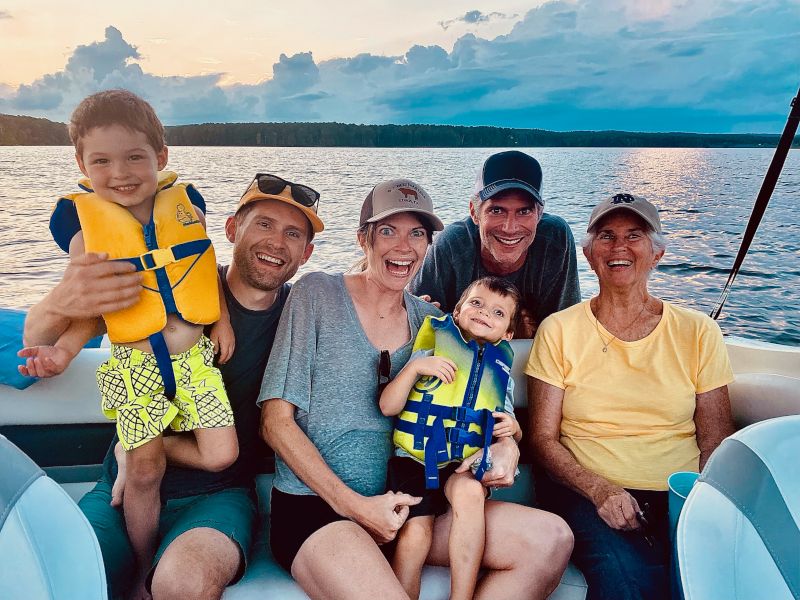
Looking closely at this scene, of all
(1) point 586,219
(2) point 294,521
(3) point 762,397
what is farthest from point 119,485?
(1) point 586,219

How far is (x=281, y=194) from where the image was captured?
181 cm

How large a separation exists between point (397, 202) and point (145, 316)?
782 millimetres

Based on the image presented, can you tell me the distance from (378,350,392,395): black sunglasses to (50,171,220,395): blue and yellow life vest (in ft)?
1.62

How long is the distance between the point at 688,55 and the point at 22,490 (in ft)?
35.3

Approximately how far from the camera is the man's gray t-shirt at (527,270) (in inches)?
101

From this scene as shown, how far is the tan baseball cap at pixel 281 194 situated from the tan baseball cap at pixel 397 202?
0.56 ft

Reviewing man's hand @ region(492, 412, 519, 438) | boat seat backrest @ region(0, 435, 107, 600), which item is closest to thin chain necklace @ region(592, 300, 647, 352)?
man's hand @ region(492, 412, 519, 438)

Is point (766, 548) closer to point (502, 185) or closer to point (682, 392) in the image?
point (682, 392)

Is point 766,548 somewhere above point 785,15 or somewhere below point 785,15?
below

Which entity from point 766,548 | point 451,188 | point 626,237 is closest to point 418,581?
point 766,548

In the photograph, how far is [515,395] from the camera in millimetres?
2250

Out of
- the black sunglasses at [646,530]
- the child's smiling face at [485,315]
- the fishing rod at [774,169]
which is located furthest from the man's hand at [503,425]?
the fishing rod at [774,169]

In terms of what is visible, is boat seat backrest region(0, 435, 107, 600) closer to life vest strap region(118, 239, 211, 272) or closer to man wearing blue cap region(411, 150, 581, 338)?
life vest strap region(118, 239, 211, 272)

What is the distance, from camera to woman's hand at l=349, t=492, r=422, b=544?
161cm
